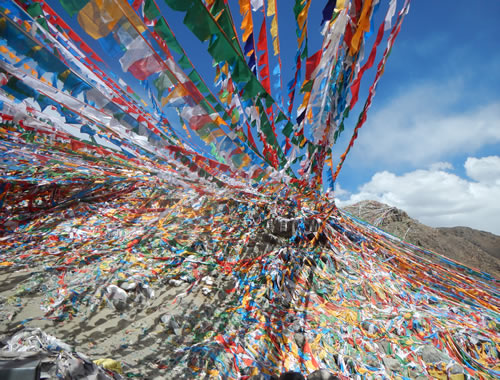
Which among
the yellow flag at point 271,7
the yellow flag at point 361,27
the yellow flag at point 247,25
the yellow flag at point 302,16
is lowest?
the yellow flag at point 361,27

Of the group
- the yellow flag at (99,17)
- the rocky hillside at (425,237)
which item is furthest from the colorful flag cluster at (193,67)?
the rocky hillside at (425,237)

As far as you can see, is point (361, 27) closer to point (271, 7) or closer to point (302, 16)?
point (302, 16)

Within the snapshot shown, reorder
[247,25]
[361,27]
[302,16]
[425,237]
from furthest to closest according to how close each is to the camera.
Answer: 1. [425,237]
2. [247,25]
3. [302,16]
4. [361,27]

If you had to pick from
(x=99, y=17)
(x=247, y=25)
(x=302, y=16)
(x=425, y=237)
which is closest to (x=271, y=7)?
(x=247, y=25)

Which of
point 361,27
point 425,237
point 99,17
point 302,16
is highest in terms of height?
point 302,16

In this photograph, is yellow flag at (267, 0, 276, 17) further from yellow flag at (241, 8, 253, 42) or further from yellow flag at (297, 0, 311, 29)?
yellow flag at (297, 0, 311, 29)

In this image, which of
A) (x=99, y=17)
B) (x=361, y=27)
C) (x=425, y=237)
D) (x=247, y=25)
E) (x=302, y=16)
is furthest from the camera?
(x=425, y=237)

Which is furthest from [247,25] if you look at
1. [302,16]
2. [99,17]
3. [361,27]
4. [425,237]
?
[425,237]

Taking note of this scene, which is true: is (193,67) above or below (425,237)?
above

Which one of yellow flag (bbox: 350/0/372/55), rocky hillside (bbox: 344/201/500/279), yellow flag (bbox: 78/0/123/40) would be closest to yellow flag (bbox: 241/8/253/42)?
yellow flag (bbox: 350/0/372/55)

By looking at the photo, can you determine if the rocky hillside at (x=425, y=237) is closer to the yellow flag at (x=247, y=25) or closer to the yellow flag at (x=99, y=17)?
the yellow flag at (x=247, y=25)

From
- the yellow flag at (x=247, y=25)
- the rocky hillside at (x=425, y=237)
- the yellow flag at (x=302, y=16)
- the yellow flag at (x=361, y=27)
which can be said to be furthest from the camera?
the rocky hillside at (x=425, y=237)

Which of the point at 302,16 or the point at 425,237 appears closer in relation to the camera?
the point at 302,16

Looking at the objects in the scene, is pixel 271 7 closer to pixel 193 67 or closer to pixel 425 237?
pixel 193 67
